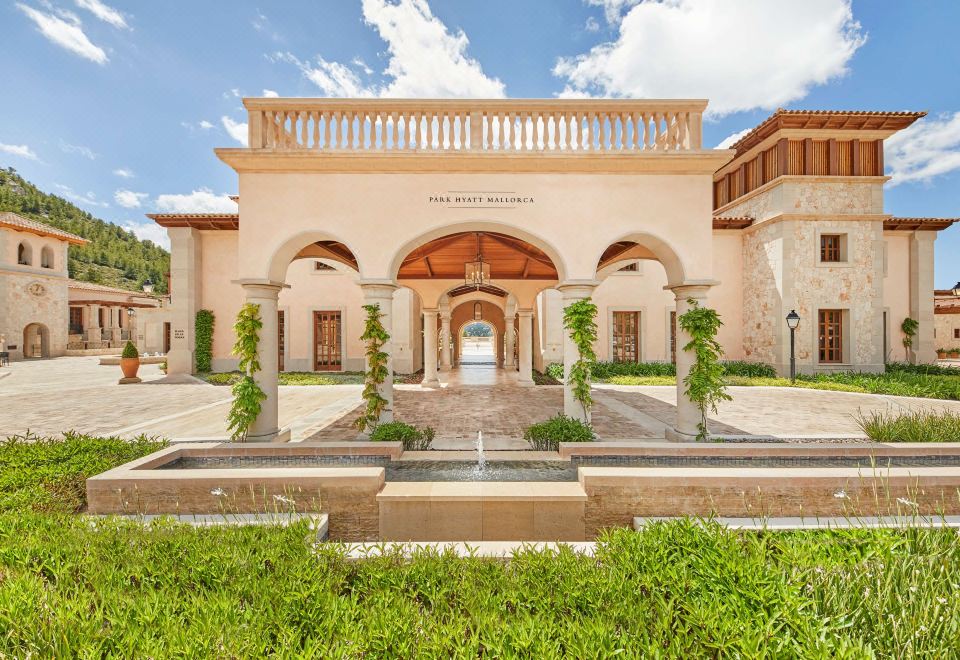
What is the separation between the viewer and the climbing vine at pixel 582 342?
22.8 ft

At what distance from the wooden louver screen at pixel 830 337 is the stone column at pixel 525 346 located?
1196cm

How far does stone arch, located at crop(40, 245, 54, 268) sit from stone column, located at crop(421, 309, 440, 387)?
3116cm

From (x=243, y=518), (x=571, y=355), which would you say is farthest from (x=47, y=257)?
(x=571, y=355)

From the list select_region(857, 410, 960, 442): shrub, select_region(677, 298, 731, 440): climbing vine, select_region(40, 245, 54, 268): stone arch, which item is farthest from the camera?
select_region(40, 245, 54, 268): stone arch

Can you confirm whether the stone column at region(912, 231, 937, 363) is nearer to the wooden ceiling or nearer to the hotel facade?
the hotel facade

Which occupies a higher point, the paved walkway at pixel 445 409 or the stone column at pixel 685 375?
the stone column at pixel 685 375

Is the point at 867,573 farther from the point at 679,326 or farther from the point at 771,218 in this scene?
the point at 771,218

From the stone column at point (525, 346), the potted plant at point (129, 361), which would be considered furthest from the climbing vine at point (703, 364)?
the potted plant at point (129, 361)

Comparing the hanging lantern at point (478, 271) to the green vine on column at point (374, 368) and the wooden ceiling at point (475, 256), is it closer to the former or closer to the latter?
the wooden ceiling at point (475, 256)

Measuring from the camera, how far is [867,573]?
2461mm

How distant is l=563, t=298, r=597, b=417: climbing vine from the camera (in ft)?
22.8

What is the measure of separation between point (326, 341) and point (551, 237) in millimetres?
14629

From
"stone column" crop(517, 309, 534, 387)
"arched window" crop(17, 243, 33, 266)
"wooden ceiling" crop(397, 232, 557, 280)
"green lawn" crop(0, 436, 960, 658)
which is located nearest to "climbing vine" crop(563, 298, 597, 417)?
"wooden ceiling" crop(397, 232, 557, 280)

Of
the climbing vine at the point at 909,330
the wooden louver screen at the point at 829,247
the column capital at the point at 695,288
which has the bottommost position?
the climbing vine at the point at 909,330
